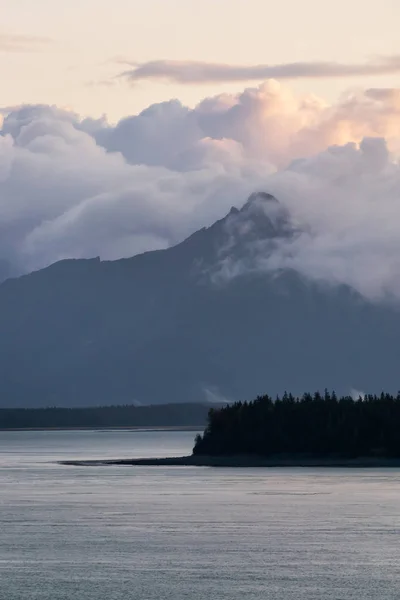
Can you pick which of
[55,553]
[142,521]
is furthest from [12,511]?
[55,553]

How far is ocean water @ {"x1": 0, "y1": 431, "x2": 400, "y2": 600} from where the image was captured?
93438mm

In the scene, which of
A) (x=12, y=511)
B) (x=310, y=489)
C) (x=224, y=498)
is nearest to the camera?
(x=12, y=511)

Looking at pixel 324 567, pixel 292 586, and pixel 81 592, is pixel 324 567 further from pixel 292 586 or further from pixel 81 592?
pixel 81 592

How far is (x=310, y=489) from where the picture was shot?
17562 centimetres

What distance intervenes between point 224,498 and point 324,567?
2330 inches

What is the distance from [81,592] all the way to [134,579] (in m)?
6.36

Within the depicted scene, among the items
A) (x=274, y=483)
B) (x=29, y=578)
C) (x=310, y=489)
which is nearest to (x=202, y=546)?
(x=29, y=578)

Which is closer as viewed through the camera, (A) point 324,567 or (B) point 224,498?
(A) point 324,567

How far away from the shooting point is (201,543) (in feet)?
380

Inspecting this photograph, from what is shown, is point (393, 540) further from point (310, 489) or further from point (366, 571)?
point (310, 489)

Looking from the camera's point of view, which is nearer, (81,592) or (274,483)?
(81,592)

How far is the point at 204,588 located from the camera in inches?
3674

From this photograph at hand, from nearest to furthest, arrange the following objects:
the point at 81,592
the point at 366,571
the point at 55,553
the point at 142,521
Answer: the point at 81,592 → the point at 366,571 → the point at 55,553 → the point at 142,521

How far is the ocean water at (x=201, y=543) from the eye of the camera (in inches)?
3679
